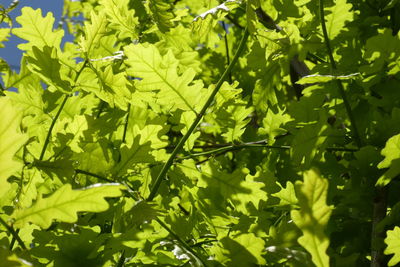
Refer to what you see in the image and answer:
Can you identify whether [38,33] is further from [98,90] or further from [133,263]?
[133,263]

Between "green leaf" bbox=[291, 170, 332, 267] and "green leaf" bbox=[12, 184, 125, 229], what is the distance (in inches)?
9.7

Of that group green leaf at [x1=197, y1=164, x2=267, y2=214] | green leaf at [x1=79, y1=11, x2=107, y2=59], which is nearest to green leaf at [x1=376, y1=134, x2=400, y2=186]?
green leaf at [x1=197, y1=164, x2=267, y2=214]

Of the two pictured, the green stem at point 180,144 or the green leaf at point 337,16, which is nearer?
the green stem at point 180,144

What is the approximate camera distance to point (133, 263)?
4.00ft

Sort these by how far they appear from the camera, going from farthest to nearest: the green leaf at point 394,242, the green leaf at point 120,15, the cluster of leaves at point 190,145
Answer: the green leaf at point 120,15, the cluster of leaves at point 190,145, the green leaf at point 394,242

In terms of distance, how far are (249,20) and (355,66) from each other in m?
0.52

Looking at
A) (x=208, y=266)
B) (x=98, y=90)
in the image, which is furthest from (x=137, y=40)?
(x=208, y=266)

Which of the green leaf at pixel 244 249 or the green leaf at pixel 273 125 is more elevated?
the green leaf at pixel 273 125

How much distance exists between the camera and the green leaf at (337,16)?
1473 millimetres

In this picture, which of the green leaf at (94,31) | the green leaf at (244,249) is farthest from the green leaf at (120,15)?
the green leaf at (244,249)

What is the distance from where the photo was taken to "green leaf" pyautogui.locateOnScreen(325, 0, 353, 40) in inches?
58.0

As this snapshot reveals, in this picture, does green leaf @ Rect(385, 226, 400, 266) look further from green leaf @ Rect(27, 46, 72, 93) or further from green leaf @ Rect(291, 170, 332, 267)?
green leaf @ Rect(27, 46, 72, 93)

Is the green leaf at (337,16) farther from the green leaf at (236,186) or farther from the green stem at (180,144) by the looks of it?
the green leaf at (236,186)

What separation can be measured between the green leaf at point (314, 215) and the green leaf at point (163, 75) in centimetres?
51
